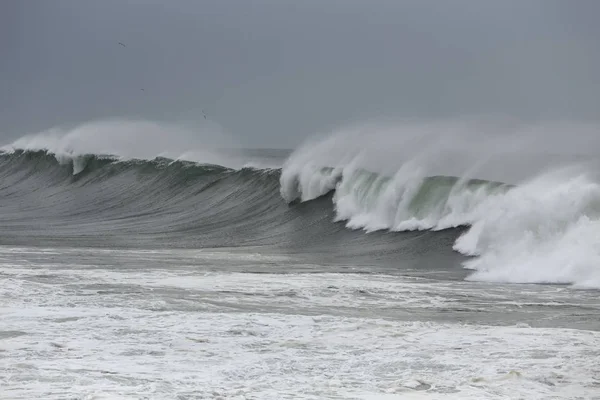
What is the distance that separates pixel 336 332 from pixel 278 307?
1.36 m

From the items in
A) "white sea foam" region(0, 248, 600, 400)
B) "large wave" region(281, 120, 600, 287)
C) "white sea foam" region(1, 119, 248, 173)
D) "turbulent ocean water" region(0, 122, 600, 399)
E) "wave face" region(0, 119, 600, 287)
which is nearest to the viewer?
"white sea foam" region(0, 248, 600, 400)

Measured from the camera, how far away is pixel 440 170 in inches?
778

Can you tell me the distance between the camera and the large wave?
1237 centimetres

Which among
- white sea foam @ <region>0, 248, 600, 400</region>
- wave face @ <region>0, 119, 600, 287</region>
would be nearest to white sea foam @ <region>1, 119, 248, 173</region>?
wave face @ <region>0, 119, 600, 287</region>

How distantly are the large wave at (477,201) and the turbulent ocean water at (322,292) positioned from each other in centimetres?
4

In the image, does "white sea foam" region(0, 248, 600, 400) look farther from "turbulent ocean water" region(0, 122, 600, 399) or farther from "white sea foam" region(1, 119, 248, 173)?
"white sea foam" region(1, 119, 248, 173)

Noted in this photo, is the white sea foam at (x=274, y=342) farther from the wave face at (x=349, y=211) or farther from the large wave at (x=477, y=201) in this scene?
the wave face at (x=349, y=211)

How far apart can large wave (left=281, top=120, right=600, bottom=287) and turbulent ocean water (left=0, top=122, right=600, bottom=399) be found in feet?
0.14

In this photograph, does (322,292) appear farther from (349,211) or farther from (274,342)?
(349,211)

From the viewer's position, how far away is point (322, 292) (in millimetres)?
10031

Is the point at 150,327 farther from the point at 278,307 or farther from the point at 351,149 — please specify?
the point at 351,149

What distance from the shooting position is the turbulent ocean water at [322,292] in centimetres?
610

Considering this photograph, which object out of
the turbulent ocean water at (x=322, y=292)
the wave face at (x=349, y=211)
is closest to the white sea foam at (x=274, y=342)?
the turbulent ocean water at (x=322, y=292)

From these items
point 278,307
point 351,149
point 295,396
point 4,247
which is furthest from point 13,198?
point 295,396
